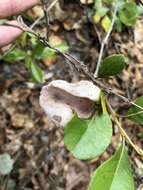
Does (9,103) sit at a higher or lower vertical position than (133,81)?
higher

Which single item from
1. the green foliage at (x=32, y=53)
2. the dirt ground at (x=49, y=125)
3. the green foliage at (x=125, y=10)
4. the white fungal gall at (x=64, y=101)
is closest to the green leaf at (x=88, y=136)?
the white fungal gall at (x=64, y=101)

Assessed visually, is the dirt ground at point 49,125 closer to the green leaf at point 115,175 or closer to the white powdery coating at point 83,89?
the green leaf at point 115,175

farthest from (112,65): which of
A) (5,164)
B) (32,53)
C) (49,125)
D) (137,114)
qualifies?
(49,125)

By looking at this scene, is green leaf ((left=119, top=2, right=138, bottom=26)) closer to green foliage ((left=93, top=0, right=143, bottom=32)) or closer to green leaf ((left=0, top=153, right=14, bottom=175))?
green foliage ((left=93, top=0, right=143, bottom=32))

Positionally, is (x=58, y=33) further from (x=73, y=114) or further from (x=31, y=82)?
(x=73, y=114)

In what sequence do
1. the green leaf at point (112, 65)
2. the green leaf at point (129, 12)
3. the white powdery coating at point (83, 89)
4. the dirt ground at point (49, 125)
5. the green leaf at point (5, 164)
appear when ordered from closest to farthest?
the white powdery coating at point (83, 89) → the green leaf at point (112, 65) → the green leaf at point (129, 12) → the green leaf at point (5, 164) → the dirt ground at point (49, 125)

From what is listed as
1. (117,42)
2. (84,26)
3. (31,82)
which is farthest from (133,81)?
(31,82)

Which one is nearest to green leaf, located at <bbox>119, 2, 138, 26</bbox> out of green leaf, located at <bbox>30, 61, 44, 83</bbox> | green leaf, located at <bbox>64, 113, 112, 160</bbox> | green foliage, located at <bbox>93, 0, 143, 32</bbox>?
green foliage, located at <bbox>93, 0, 143, 32</bbox>
